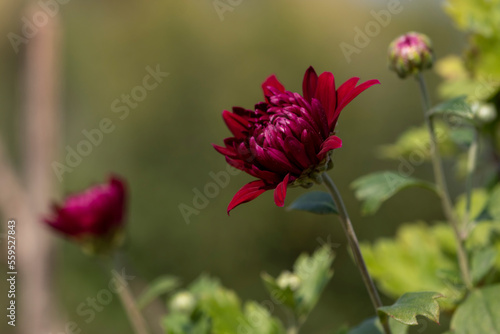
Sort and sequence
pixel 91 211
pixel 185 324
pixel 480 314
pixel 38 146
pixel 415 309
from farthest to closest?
pixel 38 146
pixel 91 211
pixel 185 324
pixel 480 314
pixel 415 309

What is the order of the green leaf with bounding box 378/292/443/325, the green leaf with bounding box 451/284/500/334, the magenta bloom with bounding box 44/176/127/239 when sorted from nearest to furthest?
the green leaf with bounding box 378/292/443/325, the green leaf with bounding box 451/284/500/334, the magenta bloom with bounding box 44/176/127/239

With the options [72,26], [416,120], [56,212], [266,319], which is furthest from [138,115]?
[266,319]

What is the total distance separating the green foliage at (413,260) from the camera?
2.13 feet

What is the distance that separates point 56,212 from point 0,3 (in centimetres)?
404

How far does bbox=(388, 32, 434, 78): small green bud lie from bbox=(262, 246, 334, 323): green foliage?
219 mm

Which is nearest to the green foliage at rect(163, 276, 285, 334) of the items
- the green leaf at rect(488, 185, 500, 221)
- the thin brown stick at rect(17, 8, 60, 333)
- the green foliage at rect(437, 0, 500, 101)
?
the green leaf at rect(488, 185, 500, 221)

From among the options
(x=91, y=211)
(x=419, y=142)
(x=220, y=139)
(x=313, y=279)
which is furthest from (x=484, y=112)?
(x=220, y=139)

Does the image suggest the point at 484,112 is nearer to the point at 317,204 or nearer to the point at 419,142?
the point at 419,142

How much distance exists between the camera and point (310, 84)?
42 centimetres

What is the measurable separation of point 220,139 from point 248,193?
338 centimetres

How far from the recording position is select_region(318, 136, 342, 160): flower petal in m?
0.36

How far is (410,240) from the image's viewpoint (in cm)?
73

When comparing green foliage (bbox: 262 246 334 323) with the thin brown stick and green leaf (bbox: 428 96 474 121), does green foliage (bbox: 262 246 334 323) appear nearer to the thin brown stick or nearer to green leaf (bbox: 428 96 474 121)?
green leaf (bbox: 428 96 474 121)

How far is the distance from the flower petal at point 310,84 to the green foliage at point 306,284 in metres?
0.19
